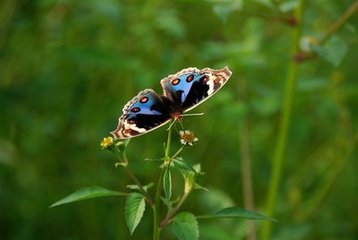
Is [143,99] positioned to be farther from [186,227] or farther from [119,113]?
[119,113]

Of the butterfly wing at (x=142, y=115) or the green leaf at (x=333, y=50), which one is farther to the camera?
the green leaf at (x=333, y=50)

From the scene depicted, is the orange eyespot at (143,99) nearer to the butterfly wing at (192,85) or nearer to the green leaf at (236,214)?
the butterfly wing at (192,85)

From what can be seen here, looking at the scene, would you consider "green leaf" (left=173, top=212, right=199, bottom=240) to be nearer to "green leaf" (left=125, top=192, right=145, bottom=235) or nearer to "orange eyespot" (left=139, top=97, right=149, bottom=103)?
"green leaf" (left=125, top=192, right=145, bottom=235)

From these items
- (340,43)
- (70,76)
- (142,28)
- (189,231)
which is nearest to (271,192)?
(340,43)

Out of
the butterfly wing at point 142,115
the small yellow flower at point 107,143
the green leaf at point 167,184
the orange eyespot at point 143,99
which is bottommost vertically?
the green leaf at point 167,184

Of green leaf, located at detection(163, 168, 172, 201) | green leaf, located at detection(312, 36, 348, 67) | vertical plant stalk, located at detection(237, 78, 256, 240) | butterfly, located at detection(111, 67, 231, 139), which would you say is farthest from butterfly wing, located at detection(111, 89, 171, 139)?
vertical plant stalk, located at detection(237, 78, 256, 240)

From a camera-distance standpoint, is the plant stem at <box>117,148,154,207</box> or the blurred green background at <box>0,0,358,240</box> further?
the blurred green background at <box>0,0,358,240</box>

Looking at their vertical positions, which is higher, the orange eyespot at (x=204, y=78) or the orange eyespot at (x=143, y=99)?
the orange eyespot at (x=204, y=78)

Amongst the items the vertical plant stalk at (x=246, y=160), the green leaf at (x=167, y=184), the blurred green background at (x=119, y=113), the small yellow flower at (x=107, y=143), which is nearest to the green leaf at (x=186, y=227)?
the green leaf at (x=167, y=184)
